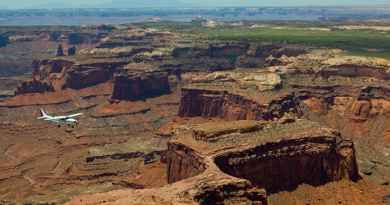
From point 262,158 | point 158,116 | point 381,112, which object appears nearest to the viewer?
point 262,158

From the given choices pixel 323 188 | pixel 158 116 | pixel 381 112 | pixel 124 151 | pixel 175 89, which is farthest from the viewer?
pixel 175 89

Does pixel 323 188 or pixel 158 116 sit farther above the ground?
pixel 323 188

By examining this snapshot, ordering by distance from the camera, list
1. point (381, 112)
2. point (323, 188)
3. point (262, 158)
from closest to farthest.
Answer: point (262, 158) < point (323, 188) < point (381, 112)

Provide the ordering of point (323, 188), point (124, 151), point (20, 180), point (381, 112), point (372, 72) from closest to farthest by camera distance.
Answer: point (323, 188) < point (20, 180) < point (124, 151) < point (381, 112) < point (372, 72)

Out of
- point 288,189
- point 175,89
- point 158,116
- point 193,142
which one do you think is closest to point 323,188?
point 288,189

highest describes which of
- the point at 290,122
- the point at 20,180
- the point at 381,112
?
the point at 290,122

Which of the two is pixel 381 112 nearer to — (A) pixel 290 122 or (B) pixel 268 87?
(B) pixel 268 87

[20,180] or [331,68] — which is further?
[331,68]

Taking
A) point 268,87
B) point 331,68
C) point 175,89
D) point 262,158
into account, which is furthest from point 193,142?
point 175,89

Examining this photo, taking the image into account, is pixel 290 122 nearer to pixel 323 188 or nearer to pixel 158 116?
pixel 323 188
